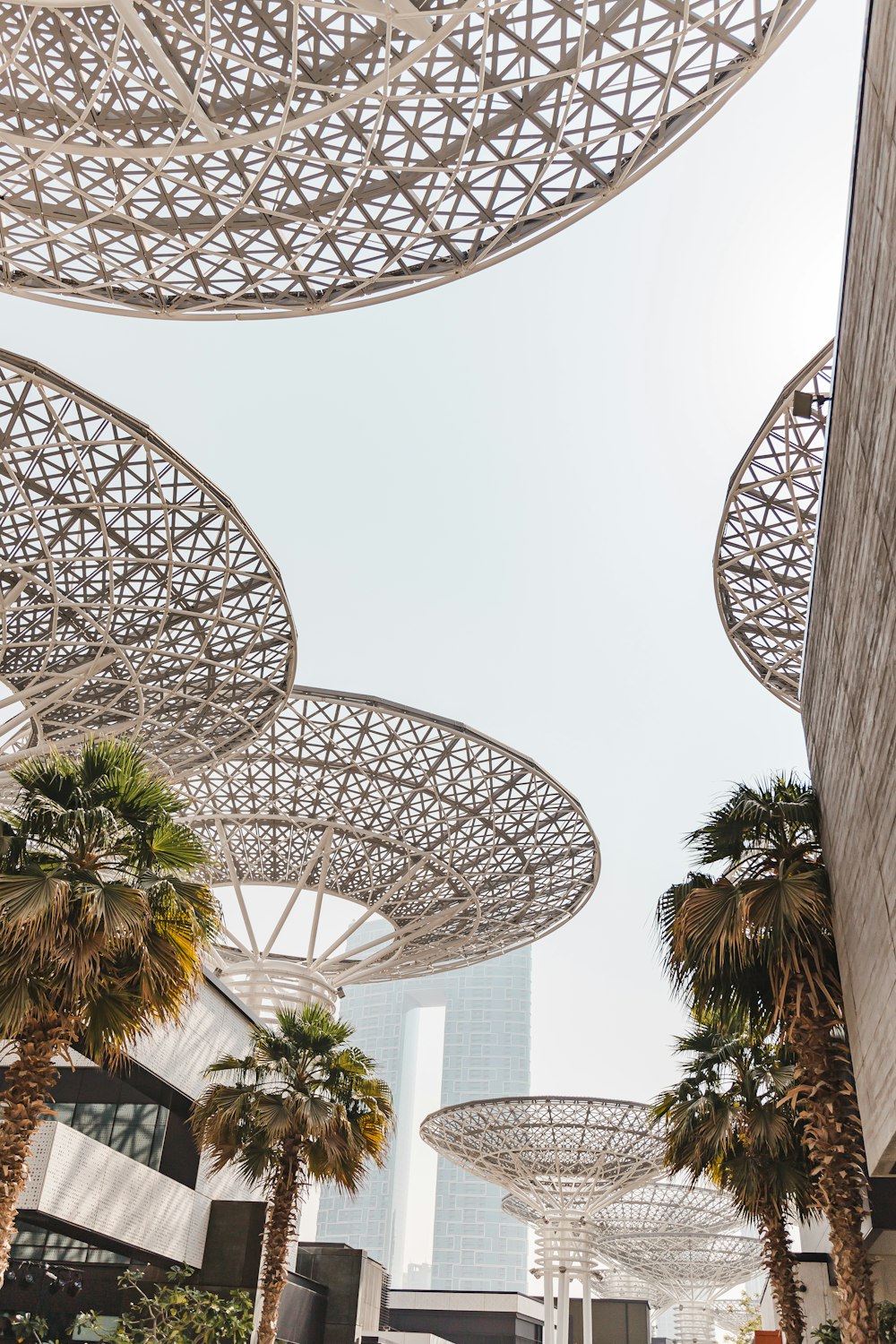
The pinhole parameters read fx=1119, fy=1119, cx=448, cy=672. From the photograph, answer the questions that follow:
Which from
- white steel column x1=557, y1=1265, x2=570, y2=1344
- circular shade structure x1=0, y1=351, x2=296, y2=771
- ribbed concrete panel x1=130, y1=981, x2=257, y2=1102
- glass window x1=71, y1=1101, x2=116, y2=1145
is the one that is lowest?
white steel column x1=557, y1=1265, x2=570, y2=1344

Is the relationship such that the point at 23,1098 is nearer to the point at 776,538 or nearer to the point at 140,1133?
the point at 140,1133

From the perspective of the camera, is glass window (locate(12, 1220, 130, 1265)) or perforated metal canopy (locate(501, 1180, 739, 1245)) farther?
perforated metal canopy (locate(501, 1180, 739, 1245))

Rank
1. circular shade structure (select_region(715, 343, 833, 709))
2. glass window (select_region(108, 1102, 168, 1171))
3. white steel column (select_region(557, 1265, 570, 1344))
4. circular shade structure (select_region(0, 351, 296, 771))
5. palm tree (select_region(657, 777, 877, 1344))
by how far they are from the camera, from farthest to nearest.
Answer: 1. white steel column (select_region(557, 1265, 570, 1344))
2. glass window (select_region(108, 1102, 168, 1171))
3. circular shade structure (select_region(0, 351, 296, 771))
4. circular shade structure (select_region(715, 343, 833, 709))
5. palm tree (select_region(657, 777, 877, 1344))

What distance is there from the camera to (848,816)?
43.3ft

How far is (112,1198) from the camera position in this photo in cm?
2133

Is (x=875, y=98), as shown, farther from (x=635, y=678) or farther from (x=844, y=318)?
(x=635, y=678)

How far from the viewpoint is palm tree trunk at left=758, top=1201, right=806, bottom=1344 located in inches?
722

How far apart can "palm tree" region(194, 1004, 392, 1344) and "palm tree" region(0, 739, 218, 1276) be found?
22.5ft

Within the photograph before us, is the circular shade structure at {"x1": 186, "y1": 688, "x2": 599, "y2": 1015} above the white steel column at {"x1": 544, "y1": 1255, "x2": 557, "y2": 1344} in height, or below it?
above

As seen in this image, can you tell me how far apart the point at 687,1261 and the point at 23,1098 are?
78.7 m

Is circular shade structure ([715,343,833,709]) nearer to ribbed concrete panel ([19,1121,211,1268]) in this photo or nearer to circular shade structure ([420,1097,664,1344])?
ribbed concrete panel ([19,1121,211,1268])

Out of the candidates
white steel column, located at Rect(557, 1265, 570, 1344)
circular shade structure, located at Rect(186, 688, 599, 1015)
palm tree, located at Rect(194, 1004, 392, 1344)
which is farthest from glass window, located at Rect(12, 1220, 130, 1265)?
white steel column, located at Rect(557, 1265, 570, 1344)

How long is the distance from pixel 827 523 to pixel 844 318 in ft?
9.29

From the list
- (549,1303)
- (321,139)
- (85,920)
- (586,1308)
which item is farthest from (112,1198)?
(549,1303)
